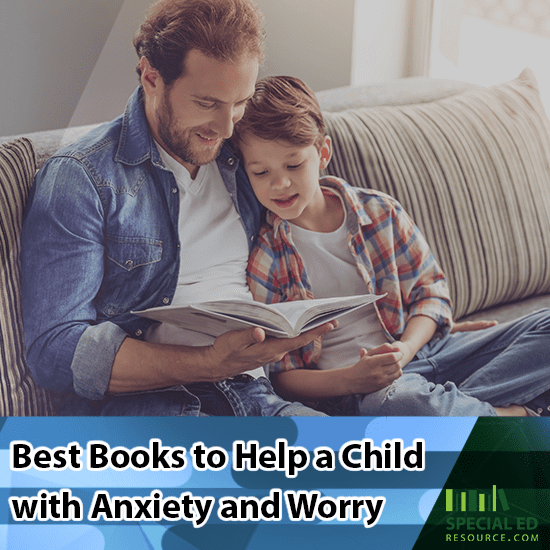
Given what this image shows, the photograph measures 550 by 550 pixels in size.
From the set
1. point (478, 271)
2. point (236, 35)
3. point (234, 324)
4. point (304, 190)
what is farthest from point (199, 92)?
point (478, 271)

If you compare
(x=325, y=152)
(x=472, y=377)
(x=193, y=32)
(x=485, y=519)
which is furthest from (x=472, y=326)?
(x=193, y=32)

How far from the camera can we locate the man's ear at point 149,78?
1.02 metres

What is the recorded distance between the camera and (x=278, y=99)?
1.06 metres

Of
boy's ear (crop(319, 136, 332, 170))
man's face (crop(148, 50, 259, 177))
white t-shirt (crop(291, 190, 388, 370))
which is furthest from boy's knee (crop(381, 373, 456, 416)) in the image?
man's face (crop(148, 50, 259, 177))

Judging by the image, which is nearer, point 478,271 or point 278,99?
point 278,99

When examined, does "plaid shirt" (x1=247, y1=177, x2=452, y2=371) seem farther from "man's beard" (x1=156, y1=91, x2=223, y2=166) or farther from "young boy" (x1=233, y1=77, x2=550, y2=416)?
"man's beard" (x1=156, y1=91, x2=223, y2=166)

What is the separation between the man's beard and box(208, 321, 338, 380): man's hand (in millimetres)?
345

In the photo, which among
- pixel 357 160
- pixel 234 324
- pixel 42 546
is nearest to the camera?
pixel 234 324

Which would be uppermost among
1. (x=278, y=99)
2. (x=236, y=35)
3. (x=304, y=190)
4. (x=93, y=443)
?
(x=236, y=35)

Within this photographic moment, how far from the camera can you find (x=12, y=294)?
0.98 metres

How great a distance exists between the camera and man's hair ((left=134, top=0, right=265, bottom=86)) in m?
0.97

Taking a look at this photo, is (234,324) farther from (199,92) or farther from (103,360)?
(199,92)

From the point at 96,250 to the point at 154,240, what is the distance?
109 mm

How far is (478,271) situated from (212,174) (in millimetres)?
686
